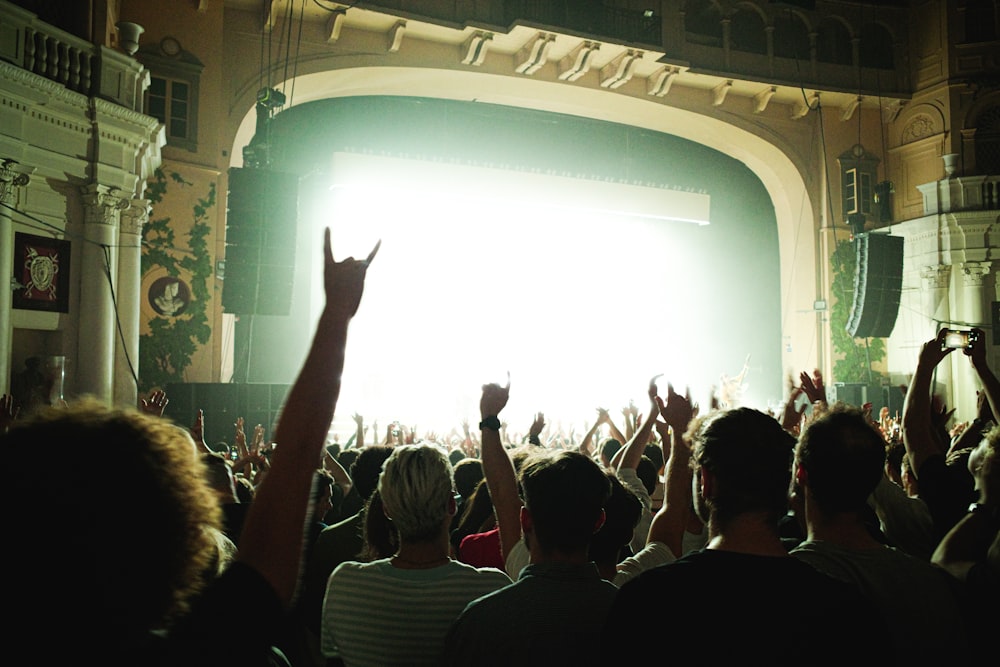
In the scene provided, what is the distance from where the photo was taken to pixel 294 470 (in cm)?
115

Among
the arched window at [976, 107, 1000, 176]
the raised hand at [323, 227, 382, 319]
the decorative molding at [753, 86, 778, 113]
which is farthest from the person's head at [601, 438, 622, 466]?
the arched window at [976, 107, 1000, 176]

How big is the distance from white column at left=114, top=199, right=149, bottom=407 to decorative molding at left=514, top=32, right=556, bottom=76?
7.28 meters

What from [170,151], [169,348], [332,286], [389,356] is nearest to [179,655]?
[332,286]

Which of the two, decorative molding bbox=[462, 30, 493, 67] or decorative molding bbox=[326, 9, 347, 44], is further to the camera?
decorative molding bbox=[462, 30, 493, 67]

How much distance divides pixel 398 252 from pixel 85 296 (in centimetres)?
638

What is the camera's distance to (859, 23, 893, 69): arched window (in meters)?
16.6

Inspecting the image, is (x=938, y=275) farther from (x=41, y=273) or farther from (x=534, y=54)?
(x=41, y=273)

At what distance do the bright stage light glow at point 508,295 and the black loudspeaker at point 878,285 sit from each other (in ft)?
13.7

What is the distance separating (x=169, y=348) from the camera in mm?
11133

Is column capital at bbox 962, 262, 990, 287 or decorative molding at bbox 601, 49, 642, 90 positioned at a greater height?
decorative molding at bbox 601, 49, 642, 90

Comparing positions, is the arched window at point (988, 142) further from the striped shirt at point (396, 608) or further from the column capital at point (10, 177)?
the striped shirt at point (396, 608)

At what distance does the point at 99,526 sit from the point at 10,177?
28.5 ft

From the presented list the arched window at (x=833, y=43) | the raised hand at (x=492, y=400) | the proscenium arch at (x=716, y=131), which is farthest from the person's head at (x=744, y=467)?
the arched window at (x=833, y=43)

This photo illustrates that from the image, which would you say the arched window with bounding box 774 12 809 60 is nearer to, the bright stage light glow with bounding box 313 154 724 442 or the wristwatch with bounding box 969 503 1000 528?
the bright stage light glow with bounding box 313 154 724 442
